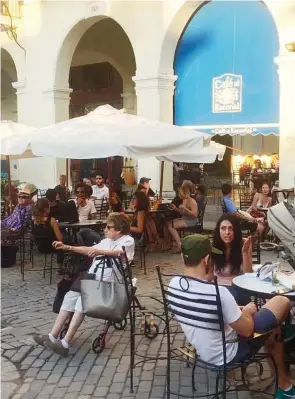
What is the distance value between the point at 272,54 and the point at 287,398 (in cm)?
883

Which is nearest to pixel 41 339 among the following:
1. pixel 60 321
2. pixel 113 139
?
pixel 60 321

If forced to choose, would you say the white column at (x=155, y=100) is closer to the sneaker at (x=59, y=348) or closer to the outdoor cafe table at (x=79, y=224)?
the outdoor cafe table at (x=79, y=224)

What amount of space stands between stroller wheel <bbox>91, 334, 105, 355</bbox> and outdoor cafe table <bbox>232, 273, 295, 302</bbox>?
150cm

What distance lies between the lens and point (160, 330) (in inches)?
231

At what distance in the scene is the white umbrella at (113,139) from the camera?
7445 mm

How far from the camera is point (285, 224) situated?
482 centimetres

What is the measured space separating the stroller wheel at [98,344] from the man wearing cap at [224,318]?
1.47 m

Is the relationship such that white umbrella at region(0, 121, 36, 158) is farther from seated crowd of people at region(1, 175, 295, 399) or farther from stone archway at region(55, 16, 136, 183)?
stone archway at region(55, 16, 136, 183)

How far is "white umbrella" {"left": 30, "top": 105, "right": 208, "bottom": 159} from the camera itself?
7445 mm

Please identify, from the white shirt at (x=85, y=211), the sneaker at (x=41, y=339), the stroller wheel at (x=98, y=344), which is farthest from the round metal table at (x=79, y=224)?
the stroller wheel at (x=98, y=344)

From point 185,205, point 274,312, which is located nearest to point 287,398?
point 274,312

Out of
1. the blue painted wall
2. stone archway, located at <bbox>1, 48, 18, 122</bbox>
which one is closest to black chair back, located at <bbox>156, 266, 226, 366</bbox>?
the blue painted wall

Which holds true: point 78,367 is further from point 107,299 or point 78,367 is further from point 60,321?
point 107,299

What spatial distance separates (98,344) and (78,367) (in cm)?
38
